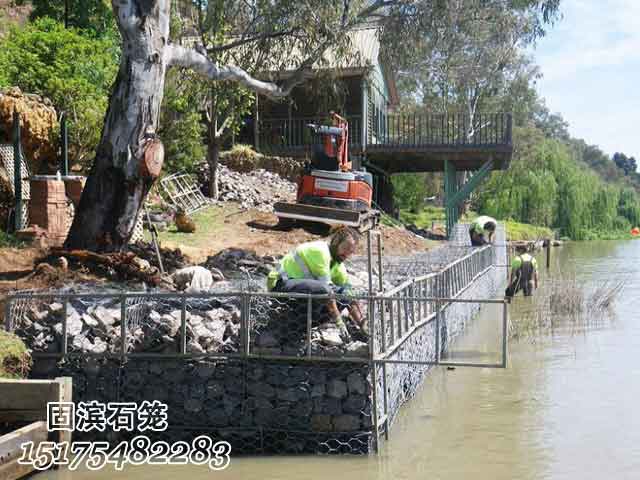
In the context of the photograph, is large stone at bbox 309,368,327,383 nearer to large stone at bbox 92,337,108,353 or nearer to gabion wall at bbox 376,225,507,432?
gabion wall at bbox 376,225,507,432

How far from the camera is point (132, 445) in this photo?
8.33 m

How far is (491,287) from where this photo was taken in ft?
74.6

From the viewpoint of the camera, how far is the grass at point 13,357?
7.97m

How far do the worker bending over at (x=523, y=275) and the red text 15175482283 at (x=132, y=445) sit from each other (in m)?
12.5

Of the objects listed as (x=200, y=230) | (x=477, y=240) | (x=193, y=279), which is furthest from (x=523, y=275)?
(x=193, y=279)

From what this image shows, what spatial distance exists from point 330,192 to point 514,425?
11.0m

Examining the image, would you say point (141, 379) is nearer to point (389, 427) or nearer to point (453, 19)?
point (389, 427)

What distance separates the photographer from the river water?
7.86m

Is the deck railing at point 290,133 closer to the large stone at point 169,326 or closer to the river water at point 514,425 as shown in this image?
the river water at point 514,425

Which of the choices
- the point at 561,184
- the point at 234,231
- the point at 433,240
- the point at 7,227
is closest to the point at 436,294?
the point at 7,227

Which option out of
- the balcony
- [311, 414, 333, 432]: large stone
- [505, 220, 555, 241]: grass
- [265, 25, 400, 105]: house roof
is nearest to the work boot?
[311, 414, 333, 432]: large stone

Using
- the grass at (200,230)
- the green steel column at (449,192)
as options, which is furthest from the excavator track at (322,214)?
the green steel column at (449,192)

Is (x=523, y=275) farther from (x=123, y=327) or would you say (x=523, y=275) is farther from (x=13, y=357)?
(x=13, y=357)

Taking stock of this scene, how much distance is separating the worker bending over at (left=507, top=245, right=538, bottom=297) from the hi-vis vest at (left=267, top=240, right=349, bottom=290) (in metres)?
11.8
